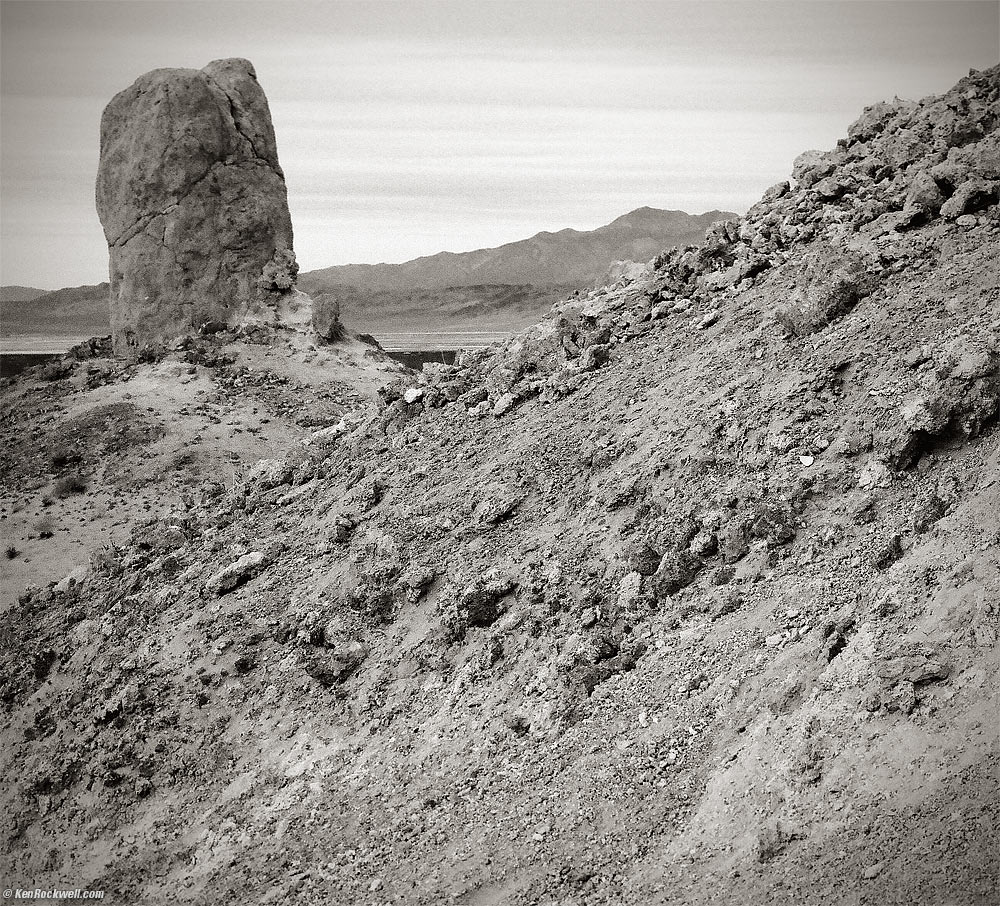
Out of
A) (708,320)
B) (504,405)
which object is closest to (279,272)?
(504,405)

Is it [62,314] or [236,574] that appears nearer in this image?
[236,574]

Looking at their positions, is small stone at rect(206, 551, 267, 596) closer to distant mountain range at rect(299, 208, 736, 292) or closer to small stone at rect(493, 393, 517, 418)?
small stone at rect(493, 393, 517, 418)

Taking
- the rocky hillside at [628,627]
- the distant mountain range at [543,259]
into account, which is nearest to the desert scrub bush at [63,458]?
the rocky hillside at [628,627]

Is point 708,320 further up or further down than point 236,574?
further up

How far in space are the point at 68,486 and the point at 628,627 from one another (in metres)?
12.9

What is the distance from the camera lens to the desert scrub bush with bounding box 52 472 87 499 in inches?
661

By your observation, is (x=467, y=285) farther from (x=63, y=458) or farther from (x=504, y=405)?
(x=504, y=405)

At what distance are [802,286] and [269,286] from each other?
1618 centimetres

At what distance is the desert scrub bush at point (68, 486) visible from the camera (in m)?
16.8

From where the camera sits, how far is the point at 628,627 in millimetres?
6516

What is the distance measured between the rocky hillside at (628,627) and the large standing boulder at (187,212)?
42.6 feet

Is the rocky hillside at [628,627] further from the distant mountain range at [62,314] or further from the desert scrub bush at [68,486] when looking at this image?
the distant mountain range at [62,314]

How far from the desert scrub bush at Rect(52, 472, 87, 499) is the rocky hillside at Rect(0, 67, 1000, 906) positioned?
271 inches

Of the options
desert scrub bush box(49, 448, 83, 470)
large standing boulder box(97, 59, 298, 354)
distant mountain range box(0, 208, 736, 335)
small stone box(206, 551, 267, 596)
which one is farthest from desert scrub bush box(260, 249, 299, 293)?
distant mountain range box(0, 208, 736, 335)
